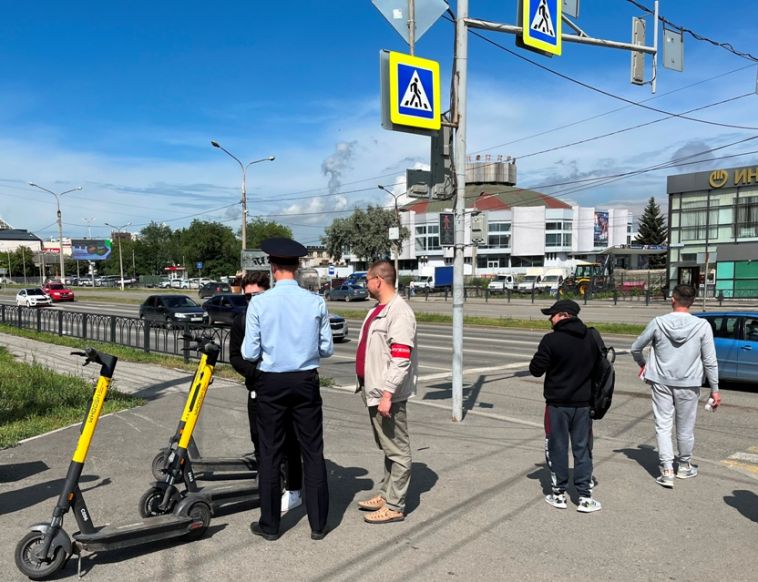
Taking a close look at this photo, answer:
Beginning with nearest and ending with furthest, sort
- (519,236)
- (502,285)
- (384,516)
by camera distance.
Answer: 1. (384,516)
2. (502,285)
3. (519,236)

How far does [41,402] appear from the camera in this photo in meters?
8.12

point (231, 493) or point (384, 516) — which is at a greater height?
point (231, 493)

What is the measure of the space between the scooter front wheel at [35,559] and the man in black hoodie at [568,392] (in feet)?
10.7

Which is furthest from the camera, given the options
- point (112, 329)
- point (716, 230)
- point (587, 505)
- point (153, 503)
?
point (716, 230)

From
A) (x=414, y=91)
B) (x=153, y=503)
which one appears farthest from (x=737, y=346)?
(x=153, y=503)

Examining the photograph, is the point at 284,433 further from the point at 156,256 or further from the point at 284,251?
the point at 156,256

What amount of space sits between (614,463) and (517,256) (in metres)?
99.7

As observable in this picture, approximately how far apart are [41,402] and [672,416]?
7581 mm

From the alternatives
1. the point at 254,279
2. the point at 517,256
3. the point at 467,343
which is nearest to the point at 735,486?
the point at 254,279

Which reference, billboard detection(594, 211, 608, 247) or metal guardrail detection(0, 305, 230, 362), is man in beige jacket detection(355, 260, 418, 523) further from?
billboard detection(594, 211, 608, 247)

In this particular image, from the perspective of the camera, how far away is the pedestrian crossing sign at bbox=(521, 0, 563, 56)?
8195 mm

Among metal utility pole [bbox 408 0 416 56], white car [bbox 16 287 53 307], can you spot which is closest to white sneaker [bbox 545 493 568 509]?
metal utility pole [bbox 408 0 416 56]

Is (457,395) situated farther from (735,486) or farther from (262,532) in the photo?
(262,532)

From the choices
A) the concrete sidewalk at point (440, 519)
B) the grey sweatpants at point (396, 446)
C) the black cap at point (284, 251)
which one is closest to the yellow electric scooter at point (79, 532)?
the concrete sidewalk at point (440, 519)
